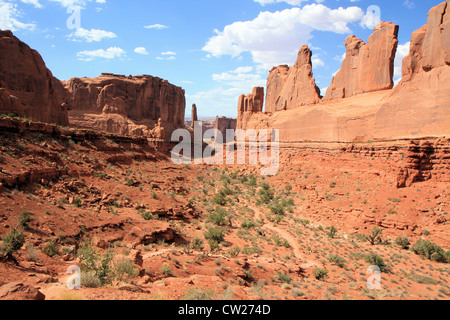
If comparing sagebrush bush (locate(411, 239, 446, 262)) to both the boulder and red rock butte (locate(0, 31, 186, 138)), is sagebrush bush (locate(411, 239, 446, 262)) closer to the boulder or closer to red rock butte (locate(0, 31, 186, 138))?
the boulder

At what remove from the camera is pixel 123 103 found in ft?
198

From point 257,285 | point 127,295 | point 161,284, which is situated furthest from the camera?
point 257,285

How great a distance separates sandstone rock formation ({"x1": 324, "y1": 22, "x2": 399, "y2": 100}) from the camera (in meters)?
25.2

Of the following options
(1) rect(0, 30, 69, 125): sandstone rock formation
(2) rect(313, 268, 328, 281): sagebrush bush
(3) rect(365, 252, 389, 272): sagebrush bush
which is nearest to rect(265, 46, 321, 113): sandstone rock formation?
(3) rect(365, 252, 389, 272): sagebrush bush

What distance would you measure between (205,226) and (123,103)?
171 ft

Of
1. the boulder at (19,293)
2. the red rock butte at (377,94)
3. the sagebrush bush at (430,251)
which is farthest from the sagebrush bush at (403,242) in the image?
the boulder at (19,293)

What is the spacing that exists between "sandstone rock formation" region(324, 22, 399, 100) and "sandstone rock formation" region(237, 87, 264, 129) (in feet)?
53.7

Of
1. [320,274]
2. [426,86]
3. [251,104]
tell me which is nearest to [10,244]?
[320,274]

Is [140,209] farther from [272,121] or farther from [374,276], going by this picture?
[272,121]

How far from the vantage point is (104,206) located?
14.5m
